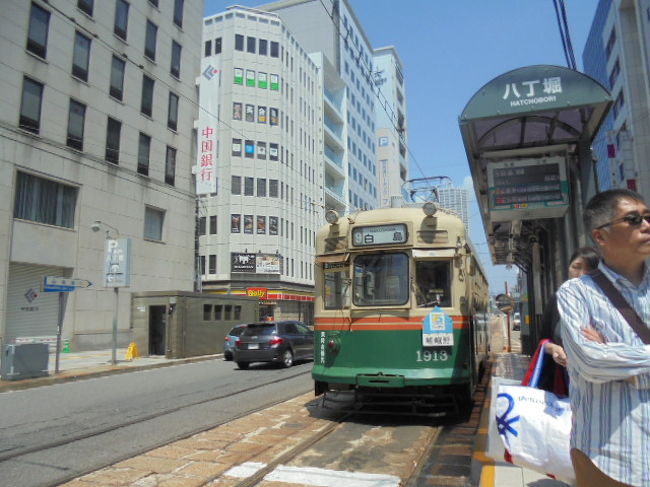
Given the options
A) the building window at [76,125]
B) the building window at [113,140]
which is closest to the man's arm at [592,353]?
the building window at [76,125]

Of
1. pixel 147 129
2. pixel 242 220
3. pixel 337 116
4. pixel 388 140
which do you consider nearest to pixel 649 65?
pixel 147 129

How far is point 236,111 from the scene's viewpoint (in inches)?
1847


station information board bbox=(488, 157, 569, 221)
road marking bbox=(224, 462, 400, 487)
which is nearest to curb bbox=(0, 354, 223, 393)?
road marking bbox=(224, 462, 400, 487)

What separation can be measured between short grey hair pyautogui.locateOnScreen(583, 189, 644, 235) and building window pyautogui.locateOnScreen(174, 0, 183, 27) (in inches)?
1357

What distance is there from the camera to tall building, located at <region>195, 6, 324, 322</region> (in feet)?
148

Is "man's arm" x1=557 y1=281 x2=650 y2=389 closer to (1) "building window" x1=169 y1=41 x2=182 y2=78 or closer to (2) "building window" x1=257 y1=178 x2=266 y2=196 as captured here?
(1) "building window" x1=169 y1=41 x2=182 y2=78

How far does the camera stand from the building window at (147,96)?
29203 mm

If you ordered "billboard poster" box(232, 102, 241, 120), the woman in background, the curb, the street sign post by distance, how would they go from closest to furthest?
the woman in background → the curb → the street sign post → "billboard poster" box(232, 102, 241, 120)

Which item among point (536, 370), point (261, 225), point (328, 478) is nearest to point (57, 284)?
point (328, 478)

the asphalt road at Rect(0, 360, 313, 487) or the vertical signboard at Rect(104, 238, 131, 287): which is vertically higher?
the vertical signboard at Rect(104, 238, 131, 287)

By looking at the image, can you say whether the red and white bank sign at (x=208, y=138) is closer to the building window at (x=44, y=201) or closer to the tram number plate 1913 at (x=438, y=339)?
the building window at (x=44, y=201)

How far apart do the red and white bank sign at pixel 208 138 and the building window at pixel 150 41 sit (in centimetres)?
361

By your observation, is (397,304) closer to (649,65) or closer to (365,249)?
(365,249)

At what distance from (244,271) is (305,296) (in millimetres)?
7881
